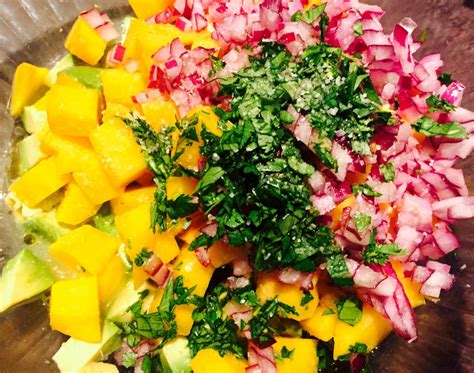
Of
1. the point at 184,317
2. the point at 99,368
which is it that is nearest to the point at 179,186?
the point at 184,317

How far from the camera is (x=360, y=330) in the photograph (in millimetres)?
1540

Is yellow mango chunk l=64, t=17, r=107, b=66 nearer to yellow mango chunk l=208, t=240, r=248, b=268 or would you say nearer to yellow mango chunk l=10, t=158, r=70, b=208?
yellow mango chunk l=10, t=158, r=70, b=208

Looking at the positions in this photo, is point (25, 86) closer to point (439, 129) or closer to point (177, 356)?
point (177, 356)

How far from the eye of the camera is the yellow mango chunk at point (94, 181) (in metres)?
1.63

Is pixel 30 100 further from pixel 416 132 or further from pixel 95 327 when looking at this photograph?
pixel 416 132

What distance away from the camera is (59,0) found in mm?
2182

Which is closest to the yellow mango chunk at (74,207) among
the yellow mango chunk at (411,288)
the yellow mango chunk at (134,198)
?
the yellow mango chunk at (134,198)

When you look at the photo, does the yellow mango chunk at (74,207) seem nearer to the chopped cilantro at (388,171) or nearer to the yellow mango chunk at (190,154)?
the yellow mango chunk at (190,154)

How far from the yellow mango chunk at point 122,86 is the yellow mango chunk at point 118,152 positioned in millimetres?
158

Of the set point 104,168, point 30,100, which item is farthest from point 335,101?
point 30,100

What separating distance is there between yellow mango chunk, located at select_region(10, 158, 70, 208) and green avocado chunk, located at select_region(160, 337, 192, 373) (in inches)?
26.6

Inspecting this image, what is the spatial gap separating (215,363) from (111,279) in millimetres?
456

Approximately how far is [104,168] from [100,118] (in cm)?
25

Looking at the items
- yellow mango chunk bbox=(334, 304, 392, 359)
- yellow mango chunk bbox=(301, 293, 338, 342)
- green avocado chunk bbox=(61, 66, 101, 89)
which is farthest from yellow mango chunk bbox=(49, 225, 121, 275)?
yellow mango chunk bbox=(334, 304, 392, 359)
